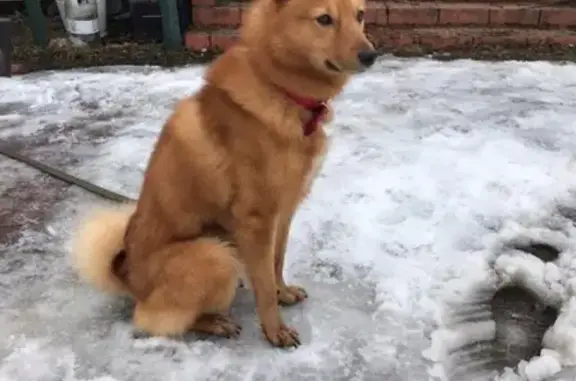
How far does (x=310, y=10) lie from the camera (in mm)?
2100

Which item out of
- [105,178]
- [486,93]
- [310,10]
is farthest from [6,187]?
[486,93]

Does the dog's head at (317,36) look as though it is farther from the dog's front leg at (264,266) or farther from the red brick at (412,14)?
the red brick at (412,14)

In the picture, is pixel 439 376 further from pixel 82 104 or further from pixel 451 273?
pixel 82 104

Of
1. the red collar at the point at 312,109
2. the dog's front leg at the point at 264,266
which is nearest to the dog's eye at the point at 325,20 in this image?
the red collar at the point at 312,109

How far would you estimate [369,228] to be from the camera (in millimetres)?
3180

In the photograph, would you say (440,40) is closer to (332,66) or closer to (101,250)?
(332,66)

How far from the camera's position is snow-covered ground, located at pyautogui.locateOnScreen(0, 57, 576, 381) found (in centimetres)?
247

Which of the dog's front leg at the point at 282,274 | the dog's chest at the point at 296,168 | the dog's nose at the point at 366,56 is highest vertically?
the dog's nose at the point at 366,56

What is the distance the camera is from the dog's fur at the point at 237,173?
2.17 meters

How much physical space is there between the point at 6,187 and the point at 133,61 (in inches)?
70.0

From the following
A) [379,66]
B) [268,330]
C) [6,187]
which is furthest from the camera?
[379,66]

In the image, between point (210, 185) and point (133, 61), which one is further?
point (133, 61)

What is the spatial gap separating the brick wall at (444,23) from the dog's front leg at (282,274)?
2.82m

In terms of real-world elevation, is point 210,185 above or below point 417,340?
above
